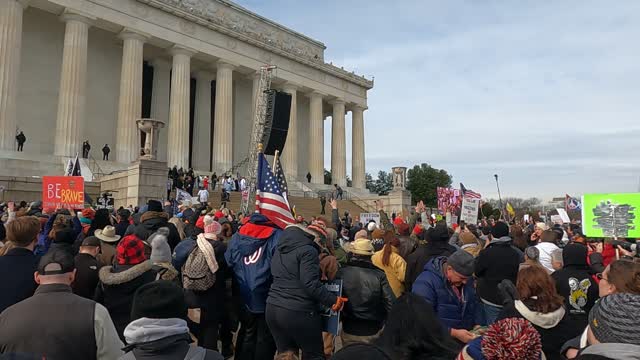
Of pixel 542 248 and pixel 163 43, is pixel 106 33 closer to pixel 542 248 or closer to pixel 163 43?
pixel 163 43

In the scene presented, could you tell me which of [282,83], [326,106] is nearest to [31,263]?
[282,83]

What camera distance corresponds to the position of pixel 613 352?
223cm

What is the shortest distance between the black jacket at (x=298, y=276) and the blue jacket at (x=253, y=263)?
408mm

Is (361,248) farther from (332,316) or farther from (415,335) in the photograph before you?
(415,335)

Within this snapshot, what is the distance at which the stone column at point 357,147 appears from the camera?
4819 centimetres

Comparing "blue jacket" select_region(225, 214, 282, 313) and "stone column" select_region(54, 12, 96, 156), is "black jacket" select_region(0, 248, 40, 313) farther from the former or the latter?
"stone column" select_region(54, 12, 96, 156)

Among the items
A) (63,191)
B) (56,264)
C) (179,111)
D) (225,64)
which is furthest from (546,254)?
(225,64)

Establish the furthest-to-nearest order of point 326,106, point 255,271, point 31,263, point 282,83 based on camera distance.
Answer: point 326,106, point 282,83, point 255,271, point 31,263

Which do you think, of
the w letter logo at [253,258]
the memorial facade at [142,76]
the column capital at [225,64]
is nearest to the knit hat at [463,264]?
the w letter logo at [253,258]

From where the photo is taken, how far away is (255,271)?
523 centimetres

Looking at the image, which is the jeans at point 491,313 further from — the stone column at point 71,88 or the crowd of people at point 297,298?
the stone column at point 71,88

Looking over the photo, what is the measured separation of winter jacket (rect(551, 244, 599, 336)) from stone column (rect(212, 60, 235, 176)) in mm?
32626

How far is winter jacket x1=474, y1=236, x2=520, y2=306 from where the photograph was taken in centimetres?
569

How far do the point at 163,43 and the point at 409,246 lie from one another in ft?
101
